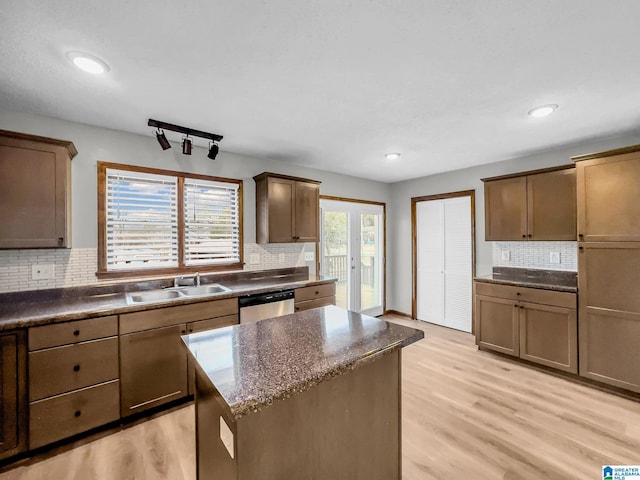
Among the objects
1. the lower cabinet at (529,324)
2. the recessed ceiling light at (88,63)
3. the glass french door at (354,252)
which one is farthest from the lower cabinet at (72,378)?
the lower cabinet at (529,324)

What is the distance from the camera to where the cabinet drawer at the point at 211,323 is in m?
2.53

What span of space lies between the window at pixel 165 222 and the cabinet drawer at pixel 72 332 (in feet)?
2.28

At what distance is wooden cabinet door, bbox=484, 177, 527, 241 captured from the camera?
3420 millimetres

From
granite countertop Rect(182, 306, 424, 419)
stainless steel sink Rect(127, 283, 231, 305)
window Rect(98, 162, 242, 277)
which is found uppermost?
window Rect(98, 162, 242, 277)

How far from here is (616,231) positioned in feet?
8.53

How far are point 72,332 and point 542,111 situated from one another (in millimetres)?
3982

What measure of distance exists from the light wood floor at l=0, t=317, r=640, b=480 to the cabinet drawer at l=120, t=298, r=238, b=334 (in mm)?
776

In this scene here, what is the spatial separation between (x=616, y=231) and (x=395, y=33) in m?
2.75

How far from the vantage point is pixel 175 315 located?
244cm

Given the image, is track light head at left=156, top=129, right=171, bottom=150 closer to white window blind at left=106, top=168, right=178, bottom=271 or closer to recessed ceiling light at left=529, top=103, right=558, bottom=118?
white window blind at left=106, top=168, right=178, bottom=271

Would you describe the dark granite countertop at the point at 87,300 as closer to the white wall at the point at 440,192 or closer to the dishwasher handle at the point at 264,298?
the dishwasher handle at the point at 264,298

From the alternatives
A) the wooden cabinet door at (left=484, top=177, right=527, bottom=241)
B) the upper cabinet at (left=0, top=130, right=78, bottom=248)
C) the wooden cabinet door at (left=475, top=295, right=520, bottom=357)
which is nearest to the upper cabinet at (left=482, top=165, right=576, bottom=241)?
the wooden cabinet door at (left=484, top=177, right=527, bottom=241)

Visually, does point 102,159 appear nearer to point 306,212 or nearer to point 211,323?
point 211,323

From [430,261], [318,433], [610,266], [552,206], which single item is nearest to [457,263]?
[430,261]
